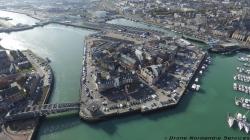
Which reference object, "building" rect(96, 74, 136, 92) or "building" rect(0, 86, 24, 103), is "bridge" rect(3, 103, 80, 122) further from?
"building" rect(96, 74, 136, 92)

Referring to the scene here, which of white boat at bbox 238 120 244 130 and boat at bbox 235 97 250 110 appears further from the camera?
boat at bbox 235 97 250 110

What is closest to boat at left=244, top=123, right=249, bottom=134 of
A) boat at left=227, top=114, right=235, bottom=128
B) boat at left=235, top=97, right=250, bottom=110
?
boat at left=227, top=114, right=235, bottom=128

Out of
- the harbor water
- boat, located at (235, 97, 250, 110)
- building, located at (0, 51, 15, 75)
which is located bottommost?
the harbor water

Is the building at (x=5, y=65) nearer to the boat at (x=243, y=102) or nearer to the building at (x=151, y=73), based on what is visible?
the building at (x=151, y=73)

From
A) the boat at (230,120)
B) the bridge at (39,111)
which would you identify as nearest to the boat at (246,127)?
the boat at (230,120)

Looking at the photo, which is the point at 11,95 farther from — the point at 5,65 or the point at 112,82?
the point at 112,82

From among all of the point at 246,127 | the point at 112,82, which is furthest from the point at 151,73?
the point at 246,127
